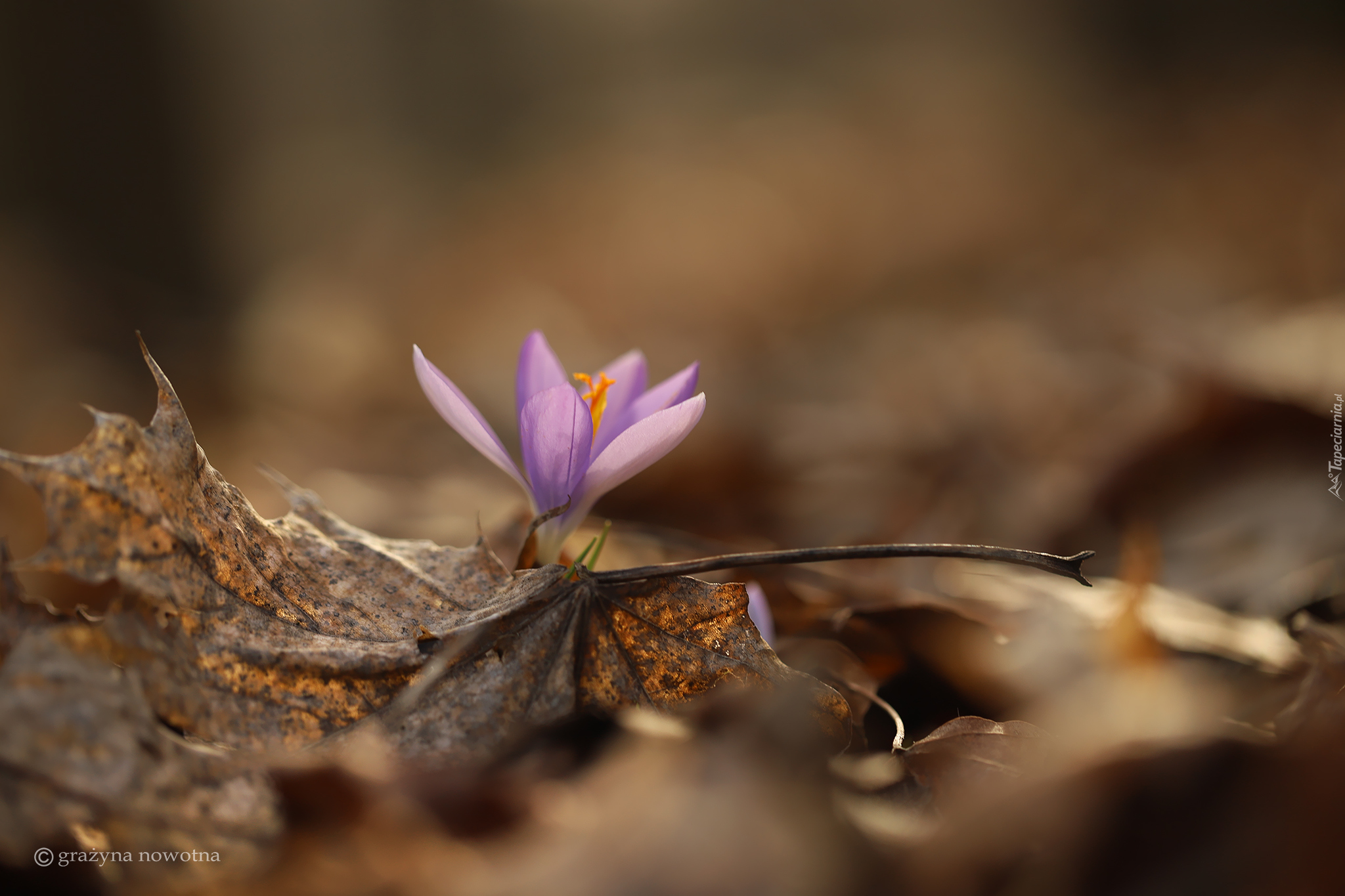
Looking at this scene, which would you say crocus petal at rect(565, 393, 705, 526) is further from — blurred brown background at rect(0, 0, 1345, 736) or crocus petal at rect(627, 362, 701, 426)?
blurred brown background at rect(0, 0, 1345, 736)

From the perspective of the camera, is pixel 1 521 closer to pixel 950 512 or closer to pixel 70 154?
pixel 950 512

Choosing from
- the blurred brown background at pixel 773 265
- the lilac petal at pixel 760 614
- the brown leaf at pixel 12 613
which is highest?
the blurred brown background at pixel 773 265

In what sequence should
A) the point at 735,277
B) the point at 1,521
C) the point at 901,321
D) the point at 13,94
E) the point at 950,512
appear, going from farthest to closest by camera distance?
the point at 735,277
the point at 901,321
the point at 13,94
the point at 1,521
the point at 950,512

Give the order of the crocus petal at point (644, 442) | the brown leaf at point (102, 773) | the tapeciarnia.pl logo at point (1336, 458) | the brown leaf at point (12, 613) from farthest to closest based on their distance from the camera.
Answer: the tapeciarnia.pl logo at point (1336, 458) < the crocus petal at point (644, 442) < the brown leaf at point (12, 613) < the brown leaf at point (102, 773)

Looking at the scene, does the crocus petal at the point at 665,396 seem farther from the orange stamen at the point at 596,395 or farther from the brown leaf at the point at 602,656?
the brown leaf at the point at 602,656

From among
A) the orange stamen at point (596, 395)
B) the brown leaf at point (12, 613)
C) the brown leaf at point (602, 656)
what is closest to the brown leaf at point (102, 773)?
the brown leaf at point (12, 613)

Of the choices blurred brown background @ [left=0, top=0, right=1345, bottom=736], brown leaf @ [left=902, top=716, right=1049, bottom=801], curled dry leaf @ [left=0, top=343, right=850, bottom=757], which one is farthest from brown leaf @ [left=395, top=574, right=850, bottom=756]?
blurred brown background @ [left=0, top=0, right=1345, bottom=736]

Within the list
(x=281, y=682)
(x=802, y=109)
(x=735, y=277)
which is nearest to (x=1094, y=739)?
(x=281, y=682)

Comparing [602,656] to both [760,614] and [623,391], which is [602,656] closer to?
[760,614]
